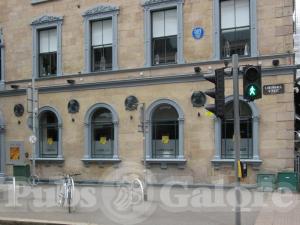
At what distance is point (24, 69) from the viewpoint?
23875 millimetres

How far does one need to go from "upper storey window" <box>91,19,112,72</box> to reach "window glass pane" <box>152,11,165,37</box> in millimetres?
2063

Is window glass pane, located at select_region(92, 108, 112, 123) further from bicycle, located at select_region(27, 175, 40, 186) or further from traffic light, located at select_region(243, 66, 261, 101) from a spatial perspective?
traffic light, located at select_region(243, 66, 261, 101)

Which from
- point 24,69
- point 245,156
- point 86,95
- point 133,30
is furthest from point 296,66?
point 24,69

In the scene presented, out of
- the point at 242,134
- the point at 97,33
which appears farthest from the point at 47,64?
the point at 242,134

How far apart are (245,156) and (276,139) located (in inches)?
51.9

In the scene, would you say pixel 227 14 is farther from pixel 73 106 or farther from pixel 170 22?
pixel 73 106

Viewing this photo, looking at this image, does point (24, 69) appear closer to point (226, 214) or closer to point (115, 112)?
point (115, 112)

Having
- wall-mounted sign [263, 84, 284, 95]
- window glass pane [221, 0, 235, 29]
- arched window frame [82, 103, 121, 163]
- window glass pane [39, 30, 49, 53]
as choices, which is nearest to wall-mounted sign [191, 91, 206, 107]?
wall-mounted sign [263, 84, 284, 95]

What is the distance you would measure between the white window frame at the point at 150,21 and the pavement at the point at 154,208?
208 inches

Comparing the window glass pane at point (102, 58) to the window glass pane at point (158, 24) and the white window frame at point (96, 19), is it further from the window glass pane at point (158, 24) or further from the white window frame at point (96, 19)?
the window glass pane at point (158, 24)

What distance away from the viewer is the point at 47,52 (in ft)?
76.9

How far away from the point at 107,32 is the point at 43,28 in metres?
3.47

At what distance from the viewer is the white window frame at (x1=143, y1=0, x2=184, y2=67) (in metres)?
20.0

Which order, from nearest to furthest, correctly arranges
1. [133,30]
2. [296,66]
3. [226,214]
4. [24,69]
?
[226,214] < [296,66] < [133,30] < [24,69]
